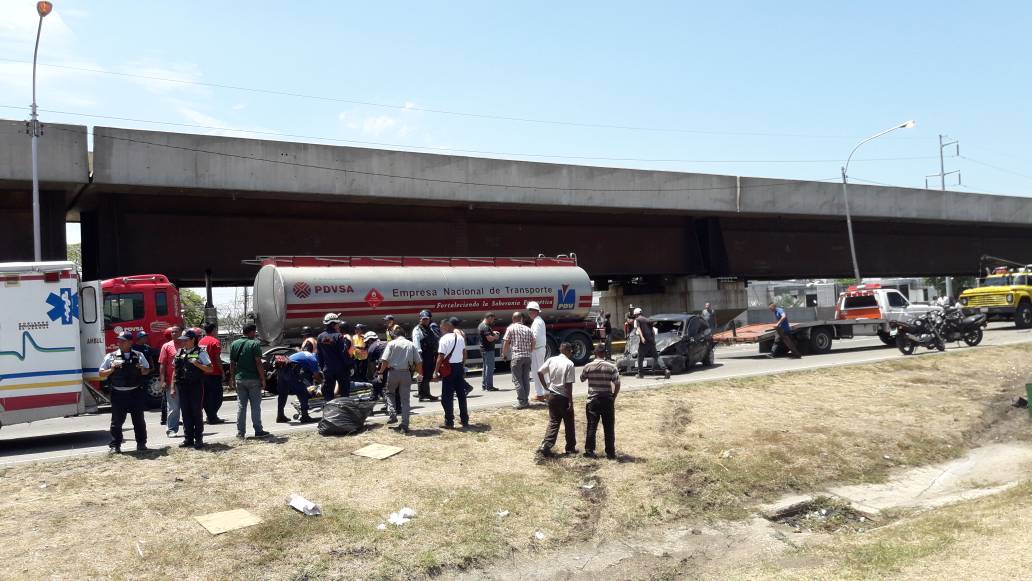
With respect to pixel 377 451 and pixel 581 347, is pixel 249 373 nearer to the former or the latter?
pixel 377 451

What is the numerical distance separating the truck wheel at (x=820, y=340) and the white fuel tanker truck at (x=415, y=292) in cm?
739

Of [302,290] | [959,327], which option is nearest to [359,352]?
[302,290]

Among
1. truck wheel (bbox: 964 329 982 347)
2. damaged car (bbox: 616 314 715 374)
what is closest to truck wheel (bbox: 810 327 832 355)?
truck wheel (bbox: 964 329 982 347)

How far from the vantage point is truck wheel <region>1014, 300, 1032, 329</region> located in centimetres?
3306

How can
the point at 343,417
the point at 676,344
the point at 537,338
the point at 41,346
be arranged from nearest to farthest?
1. the point at 343,417
2. the point at 41,346
3. the point at 537,338
4. the point at 676,344

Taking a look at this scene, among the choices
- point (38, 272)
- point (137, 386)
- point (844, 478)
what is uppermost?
point (38, 272)

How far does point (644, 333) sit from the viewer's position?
1873 centimetres

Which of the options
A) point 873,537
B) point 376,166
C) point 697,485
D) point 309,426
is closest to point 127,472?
point 309,426

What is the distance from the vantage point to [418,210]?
1206 inches

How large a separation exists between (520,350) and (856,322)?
16.8 meters

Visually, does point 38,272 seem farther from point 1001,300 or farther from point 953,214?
point 953,214

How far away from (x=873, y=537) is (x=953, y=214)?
4109cm

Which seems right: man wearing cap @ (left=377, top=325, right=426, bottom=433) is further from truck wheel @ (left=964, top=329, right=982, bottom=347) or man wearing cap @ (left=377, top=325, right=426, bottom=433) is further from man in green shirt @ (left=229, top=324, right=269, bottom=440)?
truck wheel @ (left=964, top=329, right=982, bottom=347)

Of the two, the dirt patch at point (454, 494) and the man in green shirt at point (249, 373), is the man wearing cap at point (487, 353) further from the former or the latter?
the man in green shirt at point (249, 373)
